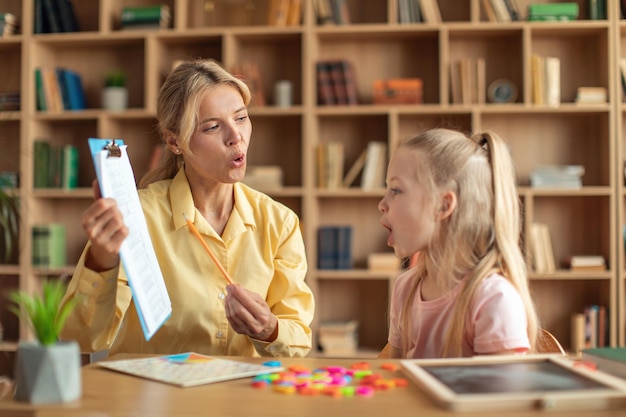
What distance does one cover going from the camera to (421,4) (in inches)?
158

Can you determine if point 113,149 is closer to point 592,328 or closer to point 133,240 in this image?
point 133,240

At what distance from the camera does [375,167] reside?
13.4 feet

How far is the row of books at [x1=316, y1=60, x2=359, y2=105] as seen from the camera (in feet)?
13.4

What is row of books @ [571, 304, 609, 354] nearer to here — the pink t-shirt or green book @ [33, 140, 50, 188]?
the pink t-shirt

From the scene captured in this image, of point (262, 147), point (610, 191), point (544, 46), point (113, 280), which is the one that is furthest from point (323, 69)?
point (113, 280)

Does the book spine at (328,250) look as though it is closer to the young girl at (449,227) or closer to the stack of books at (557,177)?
the stack of books at (557,177)

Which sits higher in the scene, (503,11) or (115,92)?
(503,11)

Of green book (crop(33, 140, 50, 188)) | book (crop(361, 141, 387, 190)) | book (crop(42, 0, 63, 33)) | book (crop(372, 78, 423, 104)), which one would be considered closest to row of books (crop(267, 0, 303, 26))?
book (crop(372, 78, 423, 104))

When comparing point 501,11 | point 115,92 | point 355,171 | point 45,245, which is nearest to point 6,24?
point 115,92

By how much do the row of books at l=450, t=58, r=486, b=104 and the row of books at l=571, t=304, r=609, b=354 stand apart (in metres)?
1.27

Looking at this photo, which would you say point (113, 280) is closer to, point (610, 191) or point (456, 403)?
point (456, 403)

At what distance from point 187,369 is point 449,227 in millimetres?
613

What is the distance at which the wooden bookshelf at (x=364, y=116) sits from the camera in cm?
397

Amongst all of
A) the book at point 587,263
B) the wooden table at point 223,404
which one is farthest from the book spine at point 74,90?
the wooden table at point 223,404
